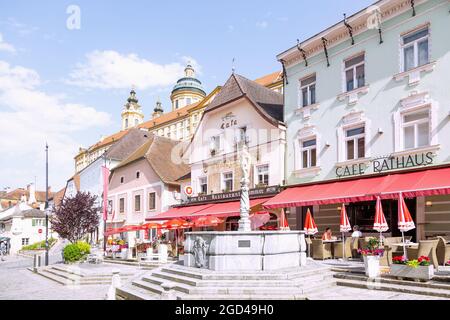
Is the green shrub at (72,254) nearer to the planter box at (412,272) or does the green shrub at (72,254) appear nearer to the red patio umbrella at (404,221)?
the planter box at (412,272)

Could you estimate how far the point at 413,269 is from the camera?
11508 mm

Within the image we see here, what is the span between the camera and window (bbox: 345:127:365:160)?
19.0m

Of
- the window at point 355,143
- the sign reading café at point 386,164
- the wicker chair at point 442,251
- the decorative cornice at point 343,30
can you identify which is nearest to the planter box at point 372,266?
the wicker chair at point 442,251

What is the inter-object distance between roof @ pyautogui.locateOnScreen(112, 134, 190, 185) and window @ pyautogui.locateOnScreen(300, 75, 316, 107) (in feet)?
47.9

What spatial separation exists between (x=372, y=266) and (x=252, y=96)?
52.4 ft

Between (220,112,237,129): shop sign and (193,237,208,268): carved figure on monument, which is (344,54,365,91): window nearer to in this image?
(220,112,237,129): shop sign

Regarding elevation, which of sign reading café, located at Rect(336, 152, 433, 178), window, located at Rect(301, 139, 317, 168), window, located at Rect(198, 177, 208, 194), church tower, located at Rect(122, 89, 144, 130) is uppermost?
church tower, located at Rect(122, 89, 144, 130)

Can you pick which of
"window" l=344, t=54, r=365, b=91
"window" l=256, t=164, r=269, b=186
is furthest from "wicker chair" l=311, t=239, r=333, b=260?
"window" l=344, t=54, r=365, b=91

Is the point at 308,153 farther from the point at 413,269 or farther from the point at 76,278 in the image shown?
the point at 76,278

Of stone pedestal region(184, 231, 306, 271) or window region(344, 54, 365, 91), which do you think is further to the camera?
window region(344, 54, 365, 91)
